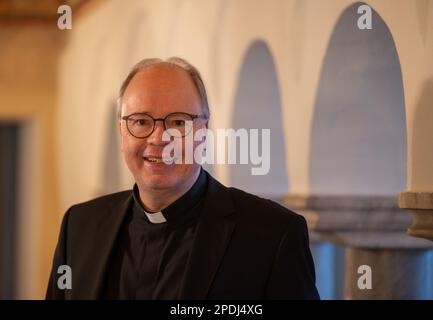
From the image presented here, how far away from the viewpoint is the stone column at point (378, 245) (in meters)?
2.92

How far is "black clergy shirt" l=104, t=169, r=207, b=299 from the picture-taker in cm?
204

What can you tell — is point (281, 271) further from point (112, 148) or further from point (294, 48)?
point (112, 148)

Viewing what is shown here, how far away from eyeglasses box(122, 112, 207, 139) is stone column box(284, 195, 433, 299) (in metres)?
1.21

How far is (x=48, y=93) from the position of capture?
26.1ft

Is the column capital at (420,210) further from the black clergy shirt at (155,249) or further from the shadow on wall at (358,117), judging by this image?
the shadow on wall at (358,117)

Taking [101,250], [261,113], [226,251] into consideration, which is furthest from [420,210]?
[261,113]

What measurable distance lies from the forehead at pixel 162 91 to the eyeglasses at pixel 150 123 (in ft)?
0.05

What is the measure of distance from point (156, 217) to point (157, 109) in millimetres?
293

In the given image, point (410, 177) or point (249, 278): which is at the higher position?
point (410, 177)

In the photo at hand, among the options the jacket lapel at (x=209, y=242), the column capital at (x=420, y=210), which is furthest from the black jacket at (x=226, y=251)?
the column capital at (x=420, y=210)

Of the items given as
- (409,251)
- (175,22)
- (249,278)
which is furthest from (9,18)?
(249,278)

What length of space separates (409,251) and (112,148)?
419cm

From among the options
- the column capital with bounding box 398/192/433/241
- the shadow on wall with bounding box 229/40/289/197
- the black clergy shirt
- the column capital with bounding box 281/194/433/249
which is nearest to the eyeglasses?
the black clergy shirt

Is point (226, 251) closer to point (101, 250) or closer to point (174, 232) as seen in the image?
point (174, 232)
